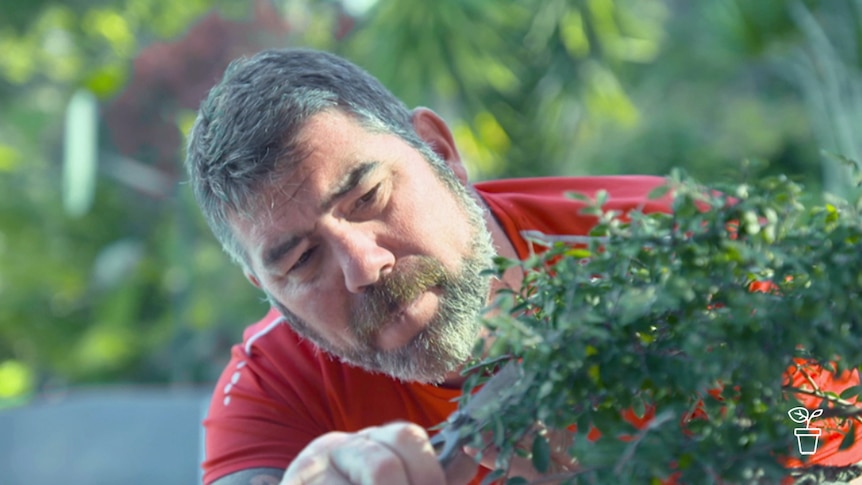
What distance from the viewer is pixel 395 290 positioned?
1808 mm

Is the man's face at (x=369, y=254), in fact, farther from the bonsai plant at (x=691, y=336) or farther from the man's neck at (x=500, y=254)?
the bonsai plant at (x=691, y=336)

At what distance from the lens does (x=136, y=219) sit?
16.8 metres

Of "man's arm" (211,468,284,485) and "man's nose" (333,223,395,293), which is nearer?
"man's nose" (333,223,395,293)

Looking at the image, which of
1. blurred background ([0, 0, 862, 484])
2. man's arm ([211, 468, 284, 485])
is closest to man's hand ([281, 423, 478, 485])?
man's arm ([211, 468, 284, 485])

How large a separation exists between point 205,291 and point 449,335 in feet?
43.9

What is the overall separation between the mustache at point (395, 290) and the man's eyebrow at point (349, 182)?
156 mm

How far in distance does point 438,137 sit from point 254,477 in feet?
2.71

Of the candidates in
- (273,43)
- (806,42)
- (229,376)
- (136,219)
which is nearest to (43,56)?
(136,219)

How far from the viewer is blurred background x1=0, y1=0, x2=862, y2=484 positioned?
9.45m

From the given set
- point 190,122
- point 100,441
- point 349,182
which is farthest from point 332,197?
point 190,122

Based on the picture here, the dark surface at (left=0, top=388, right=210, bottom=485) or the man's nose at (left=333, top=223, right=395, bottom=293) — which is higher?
the man's nose at (left=333, top=223, right=395, bottom=293)

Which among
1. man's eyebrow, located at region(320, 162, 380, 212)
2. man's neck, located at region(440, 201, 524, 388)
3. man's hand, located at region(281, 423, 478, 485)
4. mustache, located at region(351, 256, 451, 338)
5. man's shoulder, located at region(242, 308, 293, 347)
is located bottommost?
man's shoulder, located at region(242, 308, 293, 347)

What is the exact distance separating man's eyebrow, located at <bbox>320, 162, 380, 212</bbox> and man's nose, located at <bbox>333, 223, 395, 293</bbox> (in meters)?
0.06

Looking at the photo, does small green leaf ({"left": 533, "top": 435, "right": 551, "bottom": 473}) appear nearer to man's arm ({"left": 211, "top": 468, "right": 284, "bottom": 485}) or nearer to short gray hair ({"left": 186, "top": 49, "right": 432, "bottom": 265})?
short gray hair ({"left": 186, "top": 49, "right": 432, "bottom": 265})
